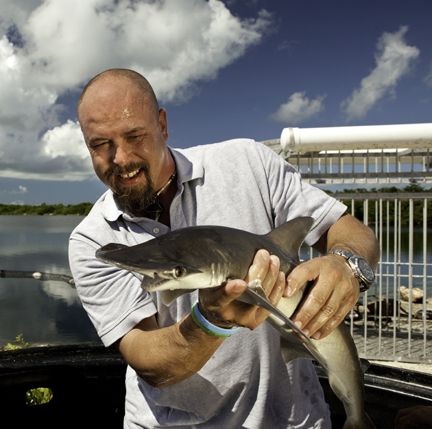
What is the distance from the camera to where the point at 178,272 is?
1.34 meters

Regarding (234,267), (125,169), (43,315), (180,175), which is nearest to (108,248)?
(234,267)

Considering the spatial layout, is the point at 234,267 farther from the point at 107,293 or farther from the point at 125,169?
the point at 107,293

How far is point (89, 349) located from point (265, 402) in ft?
5.15

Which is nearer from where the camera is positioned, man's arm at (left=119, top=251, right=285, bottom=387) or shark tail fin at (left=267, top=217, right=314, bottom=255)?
man's arm at (left=119, top=251, right=285, bottom=387)

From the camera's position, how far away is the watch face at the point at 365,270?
193cm

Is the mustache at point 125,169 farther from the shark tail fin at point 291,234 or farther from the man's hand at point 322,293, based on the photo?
the man's hand at point 322,293

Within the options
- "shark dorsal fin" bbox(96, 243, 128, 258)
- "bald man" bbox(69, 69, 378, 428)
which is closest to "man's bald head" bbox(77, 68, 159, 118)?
"bald man" bbox(69, 69, 378, 428)

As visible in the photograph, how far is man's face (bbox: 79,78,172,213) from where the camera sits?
7.35ft

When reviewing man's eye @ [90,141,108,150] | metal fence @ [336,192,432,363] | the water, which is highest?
man's eye @ [90,141,108,150]

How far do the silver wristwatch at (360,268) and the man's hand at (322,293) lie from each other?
0.04m

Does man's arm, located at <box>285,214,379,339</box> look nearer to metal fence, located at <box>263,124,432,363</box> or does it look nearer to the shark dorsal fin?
the shark dorsal fin

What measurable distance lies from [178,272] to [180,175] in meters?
1.10

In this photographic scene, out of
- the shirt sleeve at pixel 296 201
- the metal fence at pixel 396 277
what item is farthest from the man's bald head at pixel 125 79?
the metal fence at pixel 396 277

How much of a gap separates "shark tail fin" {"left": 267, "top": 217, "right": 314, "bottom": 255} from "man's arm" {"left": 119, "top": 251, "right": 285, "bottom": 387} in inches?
8.7
